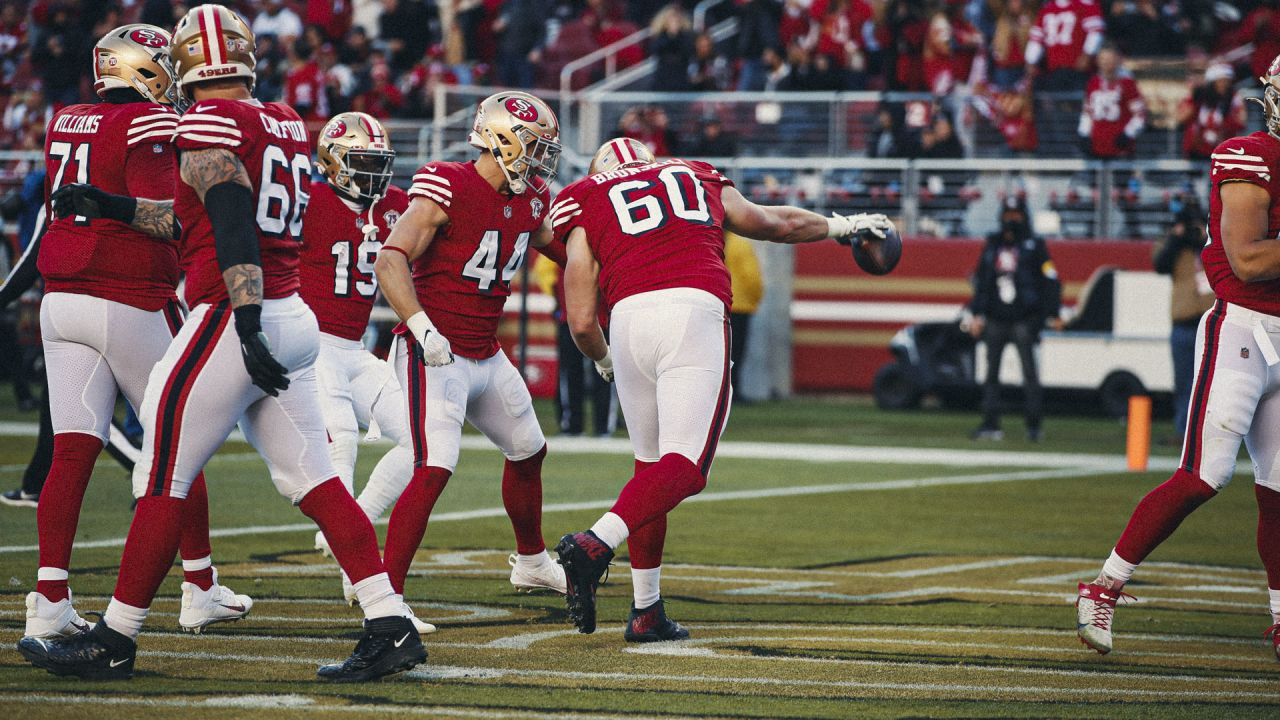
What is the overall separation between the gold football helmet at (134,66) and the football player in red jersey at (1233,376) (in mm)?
3562

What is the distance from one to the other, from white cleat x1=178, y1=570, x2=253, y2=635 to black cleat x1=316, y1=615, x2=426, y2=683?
1.05 metres

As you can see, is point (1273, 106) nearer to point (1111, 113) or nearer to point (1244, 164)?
point (1244, 164)

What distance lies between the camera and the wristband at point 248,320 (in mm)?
4980

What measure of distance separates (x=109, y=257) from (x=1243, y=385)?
150 inches

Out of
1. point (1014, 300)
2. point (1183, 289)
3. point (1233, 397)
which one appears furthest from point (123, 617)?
point (1014, 300)

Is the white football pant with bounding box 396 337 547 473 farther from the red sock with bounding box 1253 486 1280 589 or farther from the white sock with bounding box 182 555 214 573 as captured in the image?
the red sock with bounding box 1253 486 1280 589

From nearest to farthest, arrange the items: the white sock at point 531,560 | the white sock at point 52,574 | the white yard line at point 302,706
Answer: the white yard line at point 302,706 < the white sock at point 52,574 < the white sock at point 531,560

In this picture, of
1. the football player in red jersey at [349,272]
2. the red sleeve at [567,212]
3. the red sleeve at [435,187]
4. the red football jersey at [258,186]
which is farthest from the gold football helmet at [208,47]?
the football player in red jersey at [349,272]

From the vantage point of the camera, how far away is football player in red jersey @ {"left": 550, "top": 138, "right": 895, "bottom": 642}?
591cm

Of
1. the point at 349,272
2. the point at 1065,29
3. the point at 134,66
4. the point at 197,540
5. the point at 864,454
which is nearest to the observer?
the point at 134,66

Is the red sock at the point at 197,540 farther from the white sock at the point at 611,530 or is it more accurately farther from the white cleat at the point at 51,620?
the white sock at the point at 611,530

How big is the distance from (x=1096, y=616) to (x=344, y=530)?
8.40ft

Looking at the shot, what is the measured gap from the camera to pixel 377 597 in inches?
206

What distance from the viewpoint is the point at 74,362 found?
19.0ft
